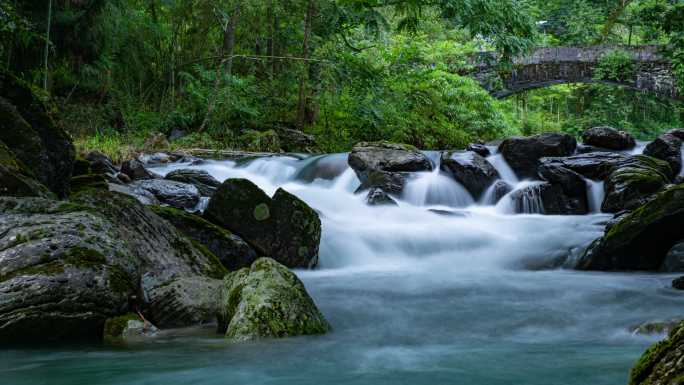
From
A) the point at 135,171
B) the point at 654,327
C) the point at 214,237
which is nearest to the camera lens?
the point at 654,327

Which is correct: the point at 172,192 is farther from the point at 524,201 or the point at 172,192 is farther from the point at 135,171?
the point at 524,201

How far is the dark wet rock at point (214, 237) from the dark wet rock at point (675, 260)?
4642 millimetres

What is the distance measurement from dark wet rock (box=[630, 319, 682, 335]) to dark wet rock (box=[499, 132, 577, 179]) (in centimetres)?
784

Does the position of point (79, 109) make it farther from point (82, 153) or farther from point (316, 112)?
point (316, 112)

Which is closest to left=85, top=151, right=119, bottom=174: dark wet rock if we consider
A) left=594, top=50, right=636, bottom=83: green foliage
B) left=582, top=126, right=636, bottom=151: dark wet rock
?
left=582, top=126, right=636, bottom=151: dark wet rock

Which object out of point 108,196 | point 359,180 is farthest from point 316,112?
point 108,196

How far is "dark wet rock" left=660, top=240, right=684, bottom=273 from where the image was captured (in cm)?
703

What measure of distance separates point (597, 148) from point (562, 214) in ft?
10.3

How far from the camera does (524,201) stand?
36.8 ft

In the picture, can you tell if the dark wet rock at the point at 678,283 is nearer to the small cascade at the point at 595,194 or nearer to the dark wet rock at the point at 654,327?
the dark wet rock at the point at 654,327

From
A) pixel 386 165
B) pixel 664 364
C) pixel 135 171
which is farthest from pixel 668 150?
pixel 664 364

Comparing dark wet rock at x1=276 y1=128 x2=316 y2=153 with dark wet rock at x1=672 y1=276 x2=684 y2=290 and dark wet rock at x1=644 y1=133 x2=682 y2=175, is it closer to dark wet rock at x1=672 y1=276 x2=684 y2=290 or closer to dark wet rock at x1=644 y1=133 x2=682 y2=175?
dark wet rock at x1=644 y1=133 x2=682 y2=175

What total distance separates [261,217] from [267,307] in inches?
113

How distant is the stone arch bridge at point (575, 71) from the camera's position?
23.4 metres
